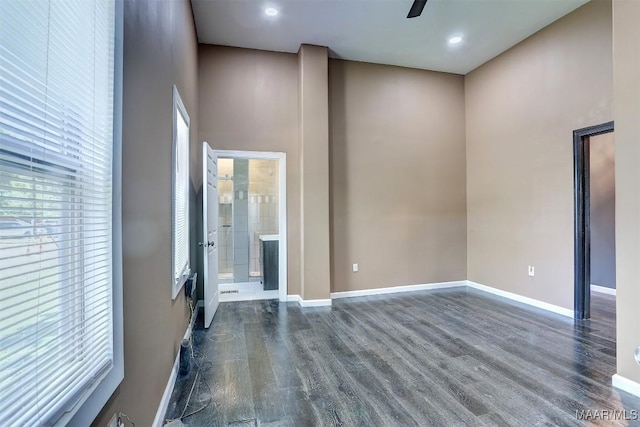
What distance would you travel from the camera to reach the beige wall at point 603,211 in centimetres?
478

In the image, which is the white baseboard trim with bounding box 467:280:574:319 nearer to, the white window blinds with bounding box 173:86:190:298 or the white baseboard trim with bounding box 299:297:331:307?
the white baseboard trim with bounding box 299:297:331:307

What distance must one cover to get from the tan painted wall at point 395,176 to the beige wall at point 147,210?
2726 mm

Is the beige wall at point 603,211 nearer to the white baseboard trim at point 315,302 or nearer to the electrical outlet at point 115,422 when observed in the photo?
the white baseboard trim at point 315,302

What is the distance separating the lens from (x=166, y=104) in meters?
2.19

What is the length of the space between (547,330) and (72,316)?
3.99 metres

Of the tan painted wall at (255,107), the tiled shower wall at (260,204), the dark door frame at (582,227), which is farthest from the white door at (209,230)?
the dark door frame at (582,227)

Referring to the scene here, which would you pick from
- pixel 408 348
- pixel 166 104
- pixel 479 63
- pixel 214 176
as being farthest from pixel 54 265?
pixel 479 63

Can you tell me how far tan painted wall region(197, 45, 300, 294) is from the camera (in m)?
4.31

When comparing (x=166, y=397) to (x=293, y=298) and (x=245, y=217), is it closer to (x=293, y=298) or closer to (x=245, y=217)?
(x=293, y=298)

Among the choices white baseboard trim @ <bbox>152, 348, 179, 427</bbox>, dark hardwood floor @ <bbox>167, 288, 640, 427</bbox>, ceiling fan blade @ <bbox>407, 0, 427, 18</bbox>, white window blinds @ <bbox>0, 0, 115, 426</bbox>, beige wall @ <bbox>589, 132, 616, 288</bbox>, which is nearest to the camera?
white window blinds @ <bbox>0, 0, 115, 426</bbox>

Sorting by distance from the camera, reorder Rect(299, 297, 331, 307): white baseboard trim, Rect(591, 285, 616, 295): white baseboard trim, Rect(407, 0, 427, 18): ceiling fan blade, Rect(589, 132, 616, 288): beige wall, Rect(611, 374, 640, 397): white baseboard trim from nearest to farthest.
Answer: Rect(611, 374, 640, 397): white baseboard trim
Rect(407, 0, 427, 18): ceiling fan blade
Rect(299, 297, 331, 307): white baseboard trim
Rect(591, 285, 616, 295): white baseboard trim
Rect(589, 132, 616, 288): beige wall

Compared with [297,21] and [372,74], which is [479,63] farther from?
[297,21]

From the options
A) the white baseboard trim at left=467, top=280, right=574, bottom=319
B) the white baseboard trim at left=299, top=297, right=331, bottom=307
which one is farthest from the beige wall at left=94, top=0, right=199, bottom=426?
the white baseboard trim at left=467, top=280, right=574, bottom=319

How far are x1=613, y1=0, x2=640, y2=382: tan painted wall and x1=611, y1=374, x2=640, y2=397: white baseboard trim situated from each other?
0.03 meters
